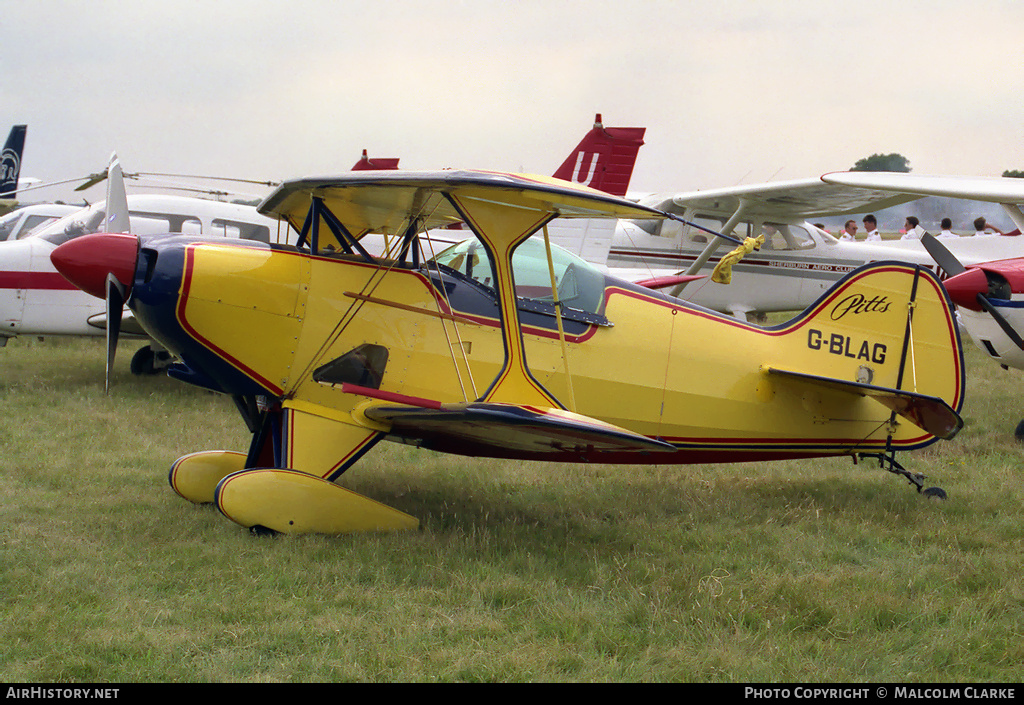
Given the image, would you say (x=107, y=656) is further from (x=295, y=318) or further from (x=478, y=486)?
(x=478, y=486)

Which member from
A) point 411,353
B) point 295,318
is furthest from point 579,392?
point 295,318

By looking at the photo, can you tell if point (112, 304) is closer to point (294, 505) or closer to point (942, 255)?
point (294, 505)

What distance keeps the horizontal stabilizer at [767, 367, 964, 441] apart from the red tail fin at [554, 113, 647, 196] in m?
8.51

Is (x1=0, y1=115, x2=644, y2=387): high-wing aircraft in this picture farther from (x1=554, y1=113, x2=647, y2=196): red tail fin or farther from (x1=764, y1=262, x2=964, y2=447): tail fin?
(x1=764, y1=262, x2=964, y2=447): tail fin

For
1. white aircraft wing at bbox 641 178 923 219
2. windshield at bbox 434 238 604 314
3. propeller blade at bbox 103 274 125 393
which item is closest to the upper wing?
windshield at bbox 434 238 604 314

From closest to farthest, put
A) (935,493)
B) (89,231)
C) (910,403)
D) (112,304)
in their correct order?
(112,304) < (910,403) < (935,493) < (89,231)

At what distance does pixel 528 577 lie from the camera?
15.4ft

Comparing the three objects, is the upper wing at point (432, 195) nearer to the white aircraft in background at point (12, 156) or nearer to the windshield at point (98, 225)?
the windshield at point (98, 225)

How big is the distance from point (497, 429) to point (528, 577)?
0.83 meters

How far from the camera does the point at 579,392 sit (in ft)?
18.7

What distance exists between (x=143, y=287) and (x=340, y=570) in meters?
2.08

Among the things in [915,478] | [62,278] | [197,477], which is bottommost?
[197,477]

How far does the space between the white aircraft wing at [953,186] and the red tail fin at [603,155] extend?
19.8 ft

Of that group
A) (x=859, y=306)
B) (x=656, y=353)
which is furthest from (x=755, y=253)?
(x=656, y=353)
